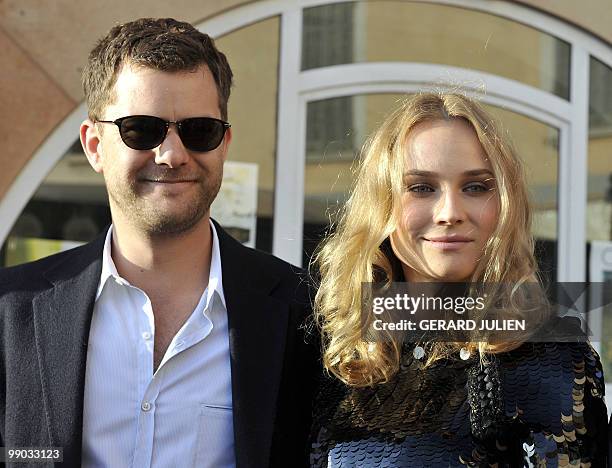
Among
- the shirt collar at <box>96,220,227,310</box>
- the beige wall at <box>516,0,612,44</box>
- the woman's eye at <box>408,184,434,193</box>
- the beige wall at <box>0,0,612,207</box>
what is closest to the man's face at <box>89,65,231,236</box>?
the shirt collar at <box>96,220,227,310</box>

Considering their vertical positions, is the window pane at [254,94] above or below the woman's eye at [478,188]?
above

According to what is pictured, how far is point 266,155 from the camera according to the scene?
16.7ft

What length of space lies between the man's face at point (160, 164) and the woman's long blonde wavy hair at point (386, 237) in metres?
0.42

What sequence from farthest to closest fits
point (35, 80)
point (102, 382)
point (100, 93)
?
point (35, 80)
point (100, 93)
point (102, 382)

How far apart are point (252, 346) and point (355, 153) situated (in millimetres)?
2493

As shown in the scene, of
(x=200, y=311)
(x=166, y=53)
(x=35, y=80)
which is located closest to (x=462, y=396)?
(x=200, y=311)

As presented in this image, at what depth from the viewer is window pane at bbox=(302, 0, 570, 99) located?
201 inches

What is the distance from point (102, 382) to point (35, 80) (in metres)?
2.64

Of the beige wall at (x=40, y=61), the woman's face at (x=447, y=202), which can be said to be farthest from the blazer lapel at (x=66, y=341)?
the beige wall at (x=40, y=61)

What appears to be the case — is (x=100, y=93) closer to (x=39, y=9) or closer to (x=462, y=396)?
(x=462, y=396)

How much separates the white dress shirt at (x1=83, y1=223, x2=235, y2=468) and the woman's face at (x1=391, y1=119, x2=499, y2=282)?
0.62 metres

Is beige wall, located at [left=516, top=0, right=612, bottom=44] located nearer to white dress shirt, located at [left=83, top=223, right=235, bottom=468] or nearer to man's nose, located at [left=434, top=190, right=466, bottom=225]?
man's nose, located at [left=434, top=190, right=466, bottom=225]

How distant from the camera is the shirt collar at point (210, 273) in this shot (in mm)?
2758

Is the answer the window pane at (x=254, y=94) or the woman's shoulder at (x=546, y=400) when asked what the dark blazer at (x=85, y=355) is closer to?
the woman's shoulder at (x=546, y=400)
